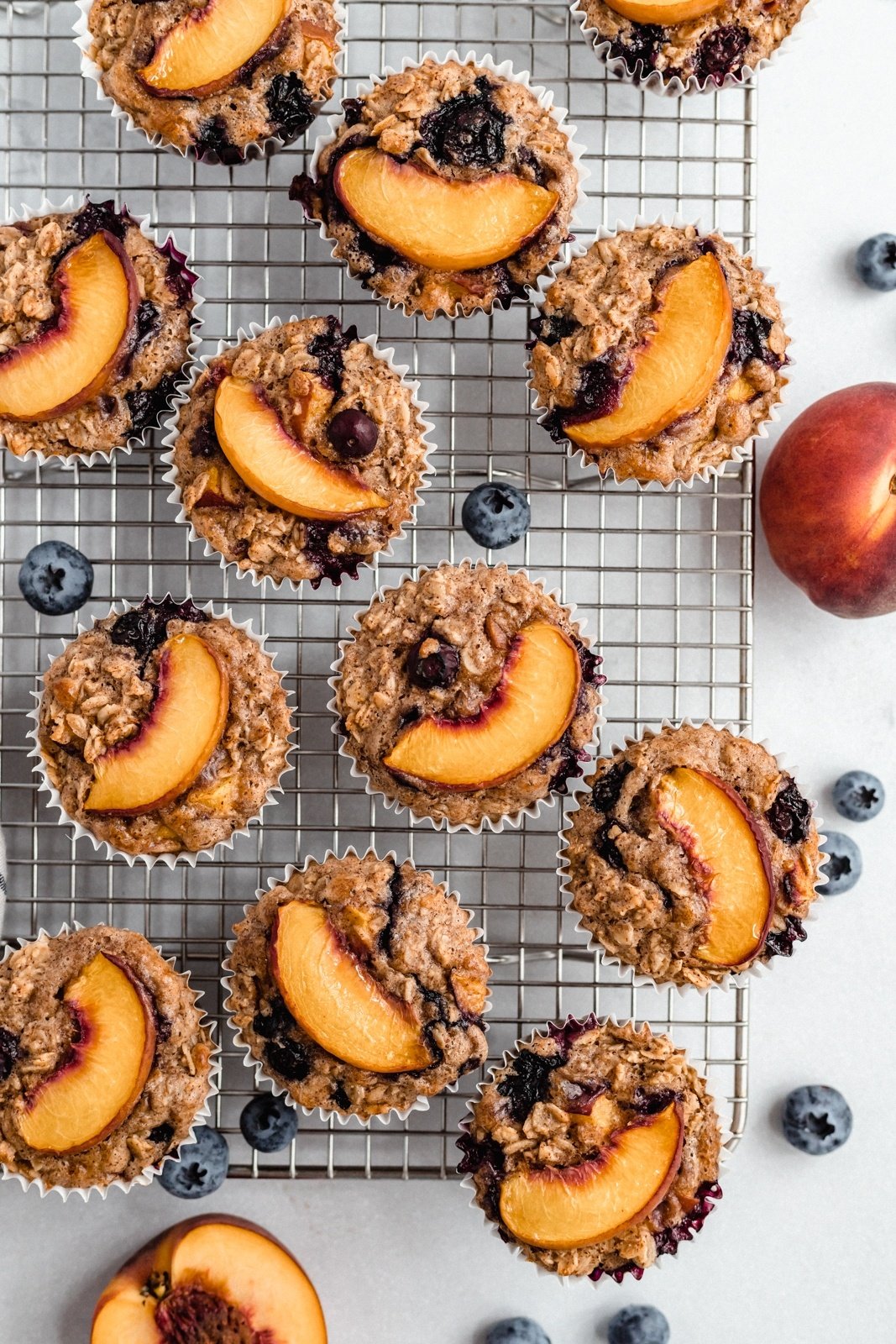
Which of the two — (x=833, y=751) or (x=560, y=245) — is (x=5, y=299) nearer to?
(x=560, y=245)

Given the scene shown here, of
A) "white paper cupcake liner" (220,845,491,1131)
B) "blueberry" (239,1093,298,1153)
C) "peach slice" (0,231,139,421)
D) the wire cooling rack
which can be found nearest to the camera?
"peach slice" (0,231,139,421)

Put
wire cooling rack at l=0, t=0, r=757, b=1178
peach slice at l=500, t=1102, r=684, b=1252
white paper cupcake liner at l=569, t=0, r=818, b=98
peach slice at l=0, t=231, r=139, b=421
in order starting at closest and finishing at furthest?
1. peach slice at l=500, t=1102, r=684, b=1252
2. peach slice at l=0, t=231, r=139, b=421
3. white paper cupcake liner at l=569, t=0, r=818, b=98
4. wire cooling rack at l=0, t=0, r=757, b=1178

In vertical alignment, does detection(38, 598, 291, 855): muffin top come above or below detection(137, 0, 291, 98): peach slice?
below

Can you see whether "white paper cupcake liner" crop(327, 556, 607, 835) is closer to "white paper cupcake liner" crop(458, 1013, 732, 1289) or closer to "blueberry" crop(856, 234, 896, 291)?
"white paper cupcake liner" crop(458, 1013, 732, 1289)

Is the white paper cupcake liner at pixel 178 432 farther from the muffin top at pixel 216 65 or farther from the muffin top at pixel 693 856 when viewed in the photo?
the muffin top at pixel 693 856

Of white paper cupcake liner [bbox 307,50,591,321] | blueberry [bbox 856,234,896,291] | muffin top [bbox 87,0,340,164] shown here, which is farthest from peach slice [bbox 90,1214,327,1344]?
blueberry [bbox 856,234,896,291]

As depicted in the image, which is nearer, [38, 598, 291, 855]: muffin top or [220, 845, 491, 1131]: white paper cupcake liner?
[38, 598, 291, 855]: muffin top

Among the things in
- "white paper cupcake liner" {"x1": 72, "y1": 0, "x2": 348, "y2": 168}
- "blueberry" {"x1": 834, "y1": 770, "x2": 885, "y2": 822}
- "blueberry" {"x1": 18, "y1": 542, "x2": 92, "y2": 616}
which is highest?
"white paper cupcake liner" {"x1": 72, "y1": 0, "x2": 348, "y2": 168}
